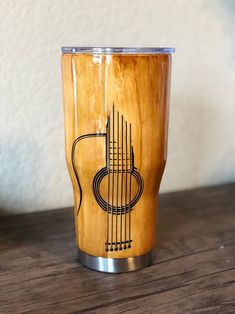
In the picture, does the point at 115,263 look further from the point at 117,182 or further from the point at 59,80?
the point at 59,80

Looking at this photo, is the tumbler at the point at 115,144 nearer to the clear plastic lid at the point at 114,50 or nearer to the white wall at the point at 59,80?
the clear plastic lid at the point at 114,50

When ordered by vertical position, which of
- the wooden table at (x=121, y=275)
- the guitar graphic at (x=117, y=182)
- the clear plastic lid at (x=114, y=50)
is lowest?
the wooden table at (x=121, y=275)

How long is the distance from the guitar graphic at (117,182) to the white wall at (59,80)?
0.21 metres

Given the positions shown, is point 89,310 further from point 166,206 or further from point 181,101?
point 181,101

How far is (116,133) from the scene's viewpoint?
1.54 feet

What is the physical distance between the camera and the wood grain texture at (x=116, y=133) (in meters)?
0.46

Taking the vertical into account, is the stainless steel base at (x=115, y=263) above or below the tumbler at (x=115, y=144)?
below

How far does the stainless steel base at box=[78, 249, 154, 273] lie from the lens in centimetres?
51

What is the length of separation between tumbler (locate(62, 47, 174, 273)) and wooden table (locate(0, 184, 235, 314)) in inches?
1.2

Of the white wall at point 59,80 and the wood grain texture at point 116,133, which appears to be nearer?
the wood grain texture at point 116,133

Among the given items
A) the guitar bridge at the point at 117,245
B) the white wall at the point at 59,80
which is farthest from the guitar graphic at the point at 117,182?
the white wall at the point at 59,80

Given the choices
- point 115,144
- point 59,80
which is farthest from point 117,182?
point 59,80

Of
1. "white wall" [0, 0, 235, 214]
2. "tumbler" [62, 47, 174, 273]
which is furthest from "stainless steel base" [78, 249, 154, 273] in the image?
"white wall" [0, 0, 235, 214]

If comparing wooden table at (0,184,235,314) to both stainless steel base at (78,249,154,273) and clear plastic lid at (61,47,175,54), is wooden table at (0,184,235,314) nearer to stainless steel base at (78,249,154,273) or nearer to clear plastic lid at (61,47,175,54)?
stainless steel base at (78,249,154,273)
